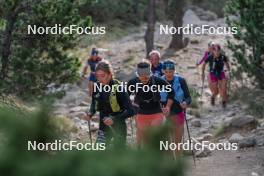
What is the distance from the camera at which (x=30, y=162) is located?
1999mm

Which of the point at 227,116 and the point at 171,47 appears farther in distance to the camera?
the point at 171,47

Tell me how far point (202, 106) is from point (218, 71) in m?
1.65

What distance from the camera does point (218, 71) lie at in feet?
53.0

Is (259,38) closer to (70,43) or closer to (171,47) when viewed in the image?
(70,43)

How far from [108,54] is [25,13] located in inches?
503

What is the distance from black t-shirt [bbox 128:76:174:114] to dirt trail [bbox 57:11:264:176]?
4.48ft

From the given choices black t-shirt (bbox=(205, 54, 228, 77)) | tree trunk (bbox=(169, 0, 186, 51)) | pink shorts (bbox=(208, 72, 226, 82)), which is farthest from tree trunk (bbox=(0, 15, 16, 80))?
tree trunk (bbox=(169, 0, 186, 51))

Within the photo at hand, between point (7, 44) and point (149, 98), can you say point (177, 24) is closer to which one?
point (7, 44)

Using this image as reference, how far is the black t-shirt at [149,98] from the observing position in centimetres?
851

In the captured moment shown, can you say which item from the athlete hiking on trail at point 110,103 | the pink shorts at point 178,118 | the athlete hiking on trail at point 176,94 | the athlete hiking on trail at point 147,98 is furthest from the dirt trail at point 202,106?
the athlete hiking on trail at point 110,103

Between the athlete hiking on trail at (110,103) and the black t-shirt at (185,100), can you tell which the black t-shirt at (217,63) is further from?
the athlete hiking on trail at (110,103)

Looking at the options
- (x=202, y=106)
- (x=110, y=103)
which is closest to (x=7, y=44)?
(x=110, y=103)

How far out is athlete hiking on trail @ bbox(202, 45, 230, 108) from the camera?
621 inches

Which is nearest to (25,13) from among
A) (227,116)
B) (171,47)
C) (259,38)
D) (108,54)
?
(259,38)
